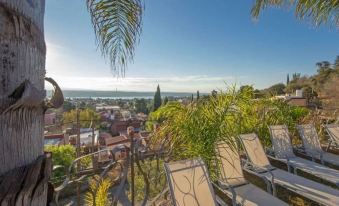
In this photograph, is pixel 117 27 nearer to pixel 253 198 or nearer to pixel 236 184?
pixel 253 198

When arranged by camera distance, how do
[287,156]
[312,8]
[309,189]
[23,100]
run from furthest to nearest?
[312,8]
[287,156]
[309,189]
[23,100]

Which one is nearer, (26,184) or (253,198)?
(26,184)

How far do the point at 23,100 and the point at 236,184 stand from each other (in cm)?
385

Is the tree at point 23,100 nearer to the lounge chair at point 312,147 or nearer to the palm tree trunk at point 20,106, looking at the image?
the palm tree trunk at point 20,106

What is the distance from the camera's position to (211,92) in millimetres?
4508

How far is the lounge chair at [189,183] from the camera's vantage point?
305cm

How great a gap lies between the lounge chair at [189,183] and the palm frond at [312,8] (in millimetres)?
4569

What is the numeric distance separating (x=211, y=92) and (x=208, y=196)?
1.95m

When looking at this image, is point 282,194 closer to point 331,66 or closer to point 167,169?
point 167,169

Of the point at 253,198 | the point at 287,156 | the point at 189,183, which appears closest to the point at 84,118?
the point at 189,183

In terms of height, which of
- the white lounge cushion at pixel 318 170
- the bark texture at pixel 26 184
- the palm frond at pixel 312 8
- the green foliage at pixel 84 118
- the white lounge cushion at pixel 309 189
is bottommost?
the white lounge cushion at pixel 309 189

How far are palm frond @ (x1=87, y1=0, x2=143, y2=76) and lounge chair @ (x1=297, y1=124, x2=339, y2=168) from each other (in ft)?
18.2

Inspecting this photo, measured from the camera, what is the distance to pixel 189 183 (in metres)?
3.17

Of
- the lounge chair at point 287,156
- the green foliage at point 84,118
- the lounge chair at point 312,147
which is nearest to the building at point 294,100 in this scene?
the lounge chair at point 312,147
